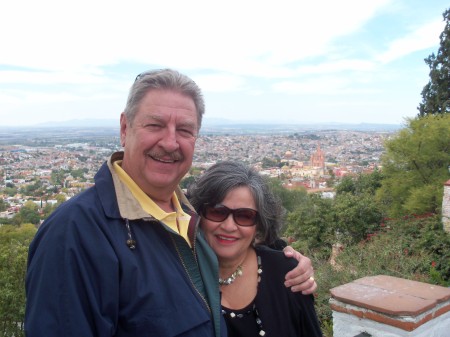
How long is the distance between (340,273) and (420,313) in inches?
169

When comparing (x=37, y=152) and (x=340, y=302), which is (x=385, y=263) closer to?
(x=340, y=302)

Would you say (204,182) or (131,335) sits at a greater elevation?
(204,182)

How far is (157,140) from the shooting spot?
5.41 feet

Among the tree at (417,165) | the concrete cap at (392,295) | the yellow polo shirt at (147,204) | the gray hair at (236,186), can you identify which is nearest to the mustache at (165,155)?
the yellow polo shirt at (147,204)

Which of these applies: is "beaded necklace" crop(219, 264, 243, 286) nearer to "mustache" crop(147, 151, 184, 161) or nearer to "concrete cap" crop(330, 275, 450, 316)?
"concrete cap" crop(330, 275, 450, 316)

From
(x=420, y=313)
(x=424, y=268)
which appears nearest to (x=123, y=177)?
(x=420, y=313)

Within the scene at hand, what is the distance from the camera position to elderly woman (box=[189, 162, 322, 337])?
1.97 metres

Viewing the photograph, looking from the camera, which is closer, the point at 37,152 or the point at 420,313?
the point at 420,313

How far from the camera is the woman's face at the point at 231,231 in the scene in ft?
6.61

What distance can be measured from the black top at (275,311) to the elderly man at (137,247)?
343mm

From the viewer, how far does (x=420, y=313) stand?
80.7 inches

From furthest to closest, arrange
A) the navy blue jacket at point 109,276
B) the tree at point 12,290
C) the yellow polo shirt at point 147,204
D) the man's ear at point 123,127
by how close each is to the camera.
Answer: the tree at point 12,290, the man's ear at point 123,127, the yellow polo shirt at point 147,204, the navy blue jacket at point 109,276

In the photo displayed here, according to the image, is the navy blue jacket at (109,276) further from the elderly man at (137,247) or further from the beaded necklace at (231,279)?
the beaded necklace at (231,279)

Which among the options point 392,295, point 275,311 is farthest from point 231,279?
point 392,295
